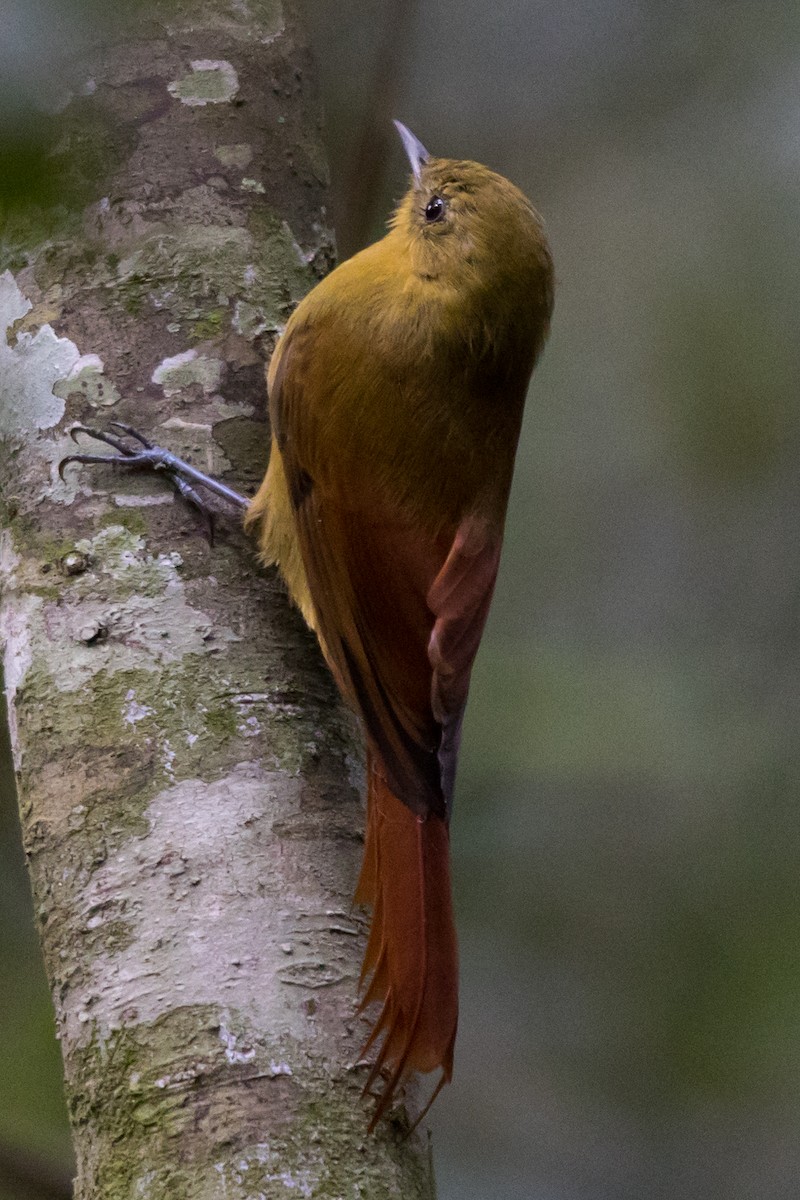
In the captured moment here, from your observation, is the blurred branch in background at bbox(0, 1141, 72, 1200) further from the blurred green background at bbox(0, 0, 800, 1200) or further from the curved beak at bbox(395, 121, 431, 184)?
the curved beak at bbox(395, 121, 431, 184)

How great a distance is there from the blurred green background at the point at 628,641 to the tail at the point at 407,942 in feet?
3.46

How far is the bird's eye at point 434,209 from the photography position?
283cm

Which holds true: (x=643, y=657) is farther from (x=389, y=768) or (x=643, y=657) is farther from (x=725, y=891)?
(x=389, y=768)

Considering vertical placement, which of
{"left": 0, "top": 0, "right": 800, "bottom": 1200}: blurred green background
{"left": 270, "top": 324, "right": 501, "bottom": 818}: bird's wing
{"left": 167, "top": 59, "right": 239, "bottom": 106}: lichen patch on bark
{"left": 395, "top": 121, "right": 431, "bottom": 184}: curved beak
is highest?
{"left": 167, "top": 59, "right": 239, "bottom": 106}: lichen patch on bark

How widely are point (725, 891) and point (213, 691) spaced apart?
6.02 ft

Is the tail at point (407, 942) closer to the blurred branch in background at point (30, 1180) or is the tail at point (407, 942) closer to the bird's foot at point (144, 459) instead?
the bird's foot at point (144, 459)

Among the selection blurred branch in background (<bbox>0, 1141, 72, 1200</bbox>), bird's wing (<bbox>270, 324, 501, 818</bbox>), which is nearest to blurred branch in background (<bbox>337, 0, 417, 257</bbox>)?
bird's wing (<bbox>270, 324, 501, 818</bbox>)

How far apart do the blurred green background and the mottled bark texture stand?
652 mm

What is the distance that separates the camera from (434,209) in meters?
2.84

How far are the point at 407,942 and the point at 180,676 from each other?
488 mm

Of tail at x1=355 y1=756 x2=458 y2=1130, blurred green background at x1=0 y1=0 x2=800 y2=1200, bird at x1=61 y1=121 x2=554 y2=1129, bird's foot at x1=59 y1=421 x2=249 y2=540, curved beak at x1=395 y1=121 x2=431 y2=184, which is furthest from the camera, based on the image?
blurred green background at x1=0 y1=0 x2=800 y2=1200

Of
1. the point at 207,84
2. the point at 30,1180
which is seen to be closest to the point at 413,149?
the point at 207,84

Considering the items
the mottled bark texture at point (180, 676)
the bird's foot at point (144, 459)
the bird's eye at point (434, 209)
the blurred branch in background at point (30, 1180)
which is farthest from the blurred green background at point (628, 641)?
the bird's foot at point (144, 459)

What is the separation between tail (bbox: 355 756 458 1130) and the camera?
1709 mm
